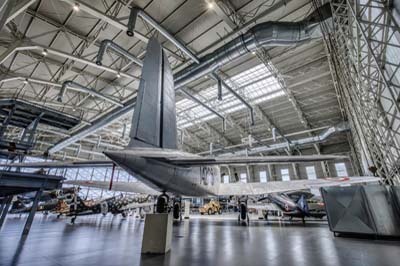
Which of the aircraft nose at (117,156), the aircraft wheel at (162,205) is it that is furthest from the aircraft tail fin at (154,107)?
the aircraft wheel at (162,205)

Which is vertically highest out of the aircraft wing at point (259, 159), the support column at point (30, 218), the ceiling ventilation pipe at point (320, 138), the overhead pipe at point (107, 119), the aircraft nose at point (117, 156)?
the ceiling ventilation pipe at point (320, 138)

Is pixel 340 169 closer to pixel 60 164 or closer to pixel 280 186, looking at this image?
pixel 280 186

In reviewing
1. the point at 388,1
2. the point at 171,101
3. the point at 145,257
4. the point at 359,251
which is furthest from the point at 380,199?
the point at 171,101

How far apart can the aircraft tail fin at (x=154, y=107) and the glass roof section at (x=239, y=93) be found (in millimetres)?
10986

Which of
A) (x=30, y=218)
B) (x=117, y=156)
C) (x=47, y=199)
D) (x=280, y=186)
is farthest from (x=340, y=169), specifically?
(x=47, y=199)

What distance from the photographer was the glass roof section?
674 inches

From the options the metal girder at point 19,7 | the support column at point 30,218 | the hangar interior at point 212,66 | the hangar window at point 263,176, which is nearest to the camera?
the support column at point 30,218

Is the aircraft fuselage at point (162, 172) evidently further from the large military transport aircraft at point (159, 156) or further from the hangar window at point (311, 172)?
the hangar window at point (311, 172)

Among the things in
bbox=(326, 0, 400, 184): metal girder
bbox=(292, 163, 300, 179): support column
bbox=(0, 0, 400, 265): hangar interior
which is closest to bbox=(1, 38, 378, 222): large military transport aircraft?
bbox=(0, 0, 400, 265): hangar interior

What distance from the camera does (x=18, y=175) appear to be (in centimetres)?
612

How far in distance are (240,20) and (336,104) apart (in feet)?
57.5

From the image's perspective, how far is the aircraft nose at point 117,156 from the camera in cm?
402

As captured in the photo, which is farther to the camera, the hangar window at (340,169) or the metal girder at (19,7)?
the hangar window at (340,169)

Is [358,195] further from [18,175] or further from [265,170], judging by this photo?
[265,170]
